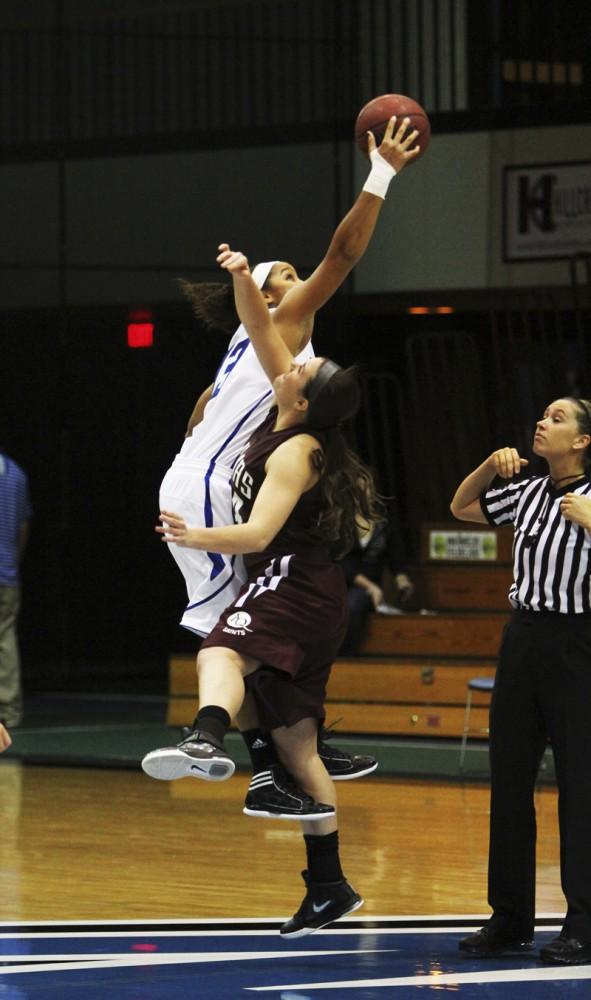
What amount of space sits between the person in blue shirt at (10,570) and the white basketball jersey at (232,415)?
5.72 m

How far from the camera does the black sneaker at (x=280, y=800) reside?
197 inches

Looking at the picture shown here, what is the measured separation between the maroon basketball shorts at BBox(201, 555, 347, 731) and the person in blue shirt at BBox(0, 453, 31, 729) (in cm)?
592

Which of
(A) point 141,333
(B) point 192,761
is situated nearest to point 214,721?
(B) point 192,761

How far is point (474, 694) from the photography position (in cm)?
1046

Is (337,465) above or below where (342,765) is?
above

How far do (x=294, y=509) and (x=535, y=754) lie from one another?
1019 mm

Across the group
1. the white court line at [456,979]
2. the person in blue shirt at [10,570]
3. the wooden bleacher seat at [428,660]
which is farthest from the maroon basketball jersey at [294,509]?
the person in blue shirt at [10,570]

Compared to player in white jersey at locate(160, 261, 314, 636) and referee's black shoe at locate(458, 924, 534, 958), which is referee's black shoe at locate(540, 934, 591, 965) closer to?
referee's black shoe at locate(458, 924, 534, 958)

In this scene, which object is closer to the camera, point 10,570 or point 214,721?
point 214,721

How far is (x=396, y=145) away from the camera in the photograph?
5.11 m

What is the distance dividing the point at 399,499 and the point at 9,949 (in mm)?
9003

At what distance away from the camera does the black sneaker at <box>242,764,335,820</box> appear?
5.01 meters

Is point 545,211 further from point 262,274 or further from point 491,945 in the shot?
point 491,945

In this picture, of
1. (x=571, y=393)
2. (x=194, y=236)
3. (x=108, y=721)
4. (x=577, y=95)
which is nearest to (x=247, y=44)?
(x=194, y=236)
